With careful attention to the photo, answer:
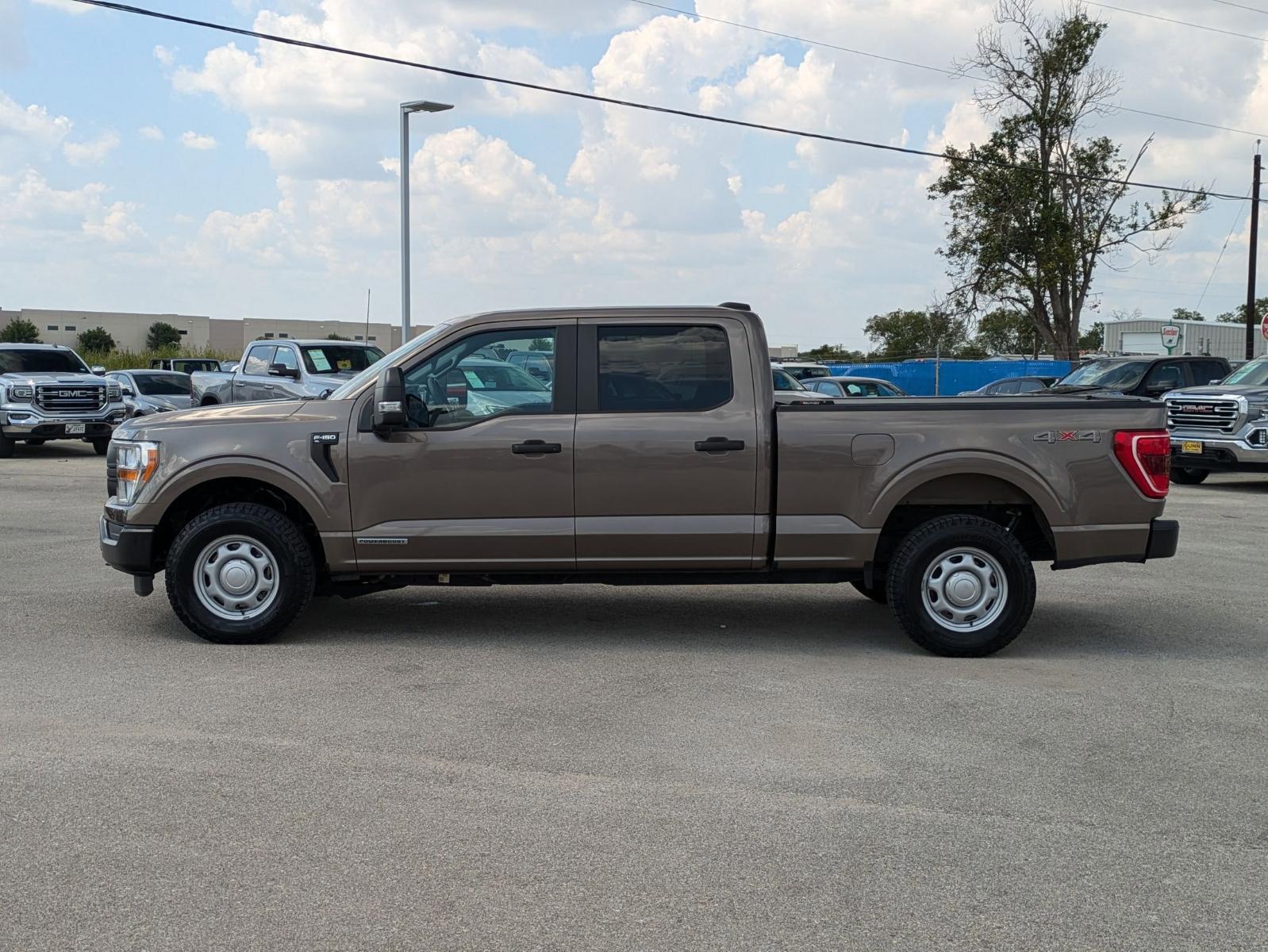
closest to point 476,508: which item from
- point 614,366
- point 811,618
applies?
point 614,366

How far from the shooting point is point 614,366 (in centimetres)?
766

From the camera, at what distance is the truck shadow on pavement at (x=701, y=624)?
7.88 metres

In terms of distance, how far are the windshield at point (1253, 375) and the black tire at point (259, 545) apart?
594 inches

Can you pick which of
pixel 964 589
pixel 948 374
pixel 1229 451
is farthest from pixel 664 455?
pixel 948 374

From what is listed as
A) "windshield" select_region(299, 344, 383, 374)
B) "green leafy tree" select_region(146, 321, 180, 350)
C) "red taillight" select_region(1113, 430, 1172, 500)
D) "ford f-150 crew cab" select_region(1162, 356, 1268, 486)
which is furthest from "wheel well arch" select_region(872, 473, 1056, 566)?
"green leafy tree" select_region(146, 321, 180, 350)

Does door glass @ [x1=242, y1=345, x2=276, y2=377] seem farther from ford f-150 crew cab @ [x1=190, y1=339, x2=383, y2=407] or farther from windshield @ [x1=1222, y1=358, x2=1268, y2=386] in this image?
windshield @ [x1=1222, y1=358, x2=1268, y2=386]

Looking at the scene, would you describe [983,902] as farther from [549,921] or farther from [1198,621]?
[1198,621]

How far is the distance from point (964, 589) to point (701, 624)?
5.84 ft

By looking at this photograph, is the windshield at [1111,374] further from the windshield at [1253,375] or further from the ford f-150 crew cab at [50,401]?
the ford f-150 crew cab at [50,401]

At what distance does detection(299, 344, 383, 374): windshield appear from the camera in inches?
873

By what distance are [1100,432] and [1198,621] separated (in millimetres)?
1997

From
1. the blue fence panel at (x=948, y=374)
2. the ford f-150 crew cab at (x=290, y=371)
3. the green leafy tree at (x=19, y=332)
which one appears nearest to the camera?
the ford f-150 crew cab at (x=290, y=371)

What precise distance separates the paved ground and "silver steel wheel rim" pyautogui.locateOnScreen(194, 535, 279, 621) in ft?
0.89

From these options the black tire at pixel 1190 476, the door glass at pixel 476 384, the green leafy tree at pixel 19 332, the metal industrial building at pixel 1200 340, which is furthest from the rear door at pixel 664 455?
the green leafy tree at pixel 19 332
